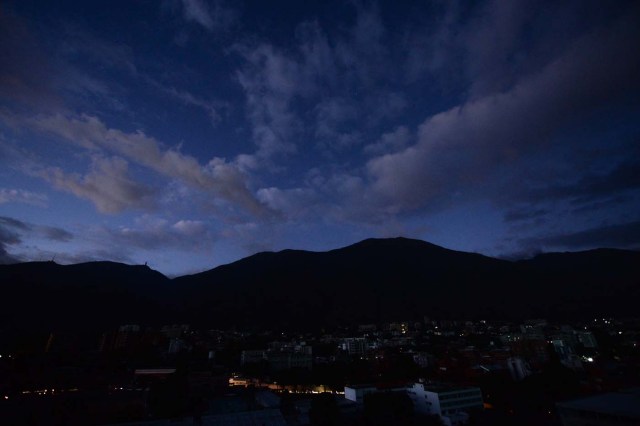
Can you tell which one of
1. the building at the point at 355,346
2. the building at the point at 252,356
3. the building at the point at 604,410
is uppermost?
the building at the point at 355,346

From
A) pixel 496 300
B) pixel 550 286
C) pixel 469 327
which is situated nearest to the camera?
pixel 469 327

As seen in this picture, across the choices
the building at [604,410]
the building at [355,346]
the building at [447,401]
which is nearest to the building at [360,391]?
the building at [447,401]

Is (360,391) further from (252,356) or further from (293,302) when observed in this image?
(293,302)

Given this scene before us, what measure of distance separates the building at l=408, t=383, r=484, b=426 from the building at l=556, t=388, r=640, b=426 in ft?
45.8

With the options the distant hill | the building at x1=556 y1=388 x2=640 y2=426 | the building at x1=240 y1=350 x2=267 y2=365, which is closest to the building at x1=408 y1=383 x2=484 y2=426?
the building at x1=556 y1=388 x2=640 y2=426

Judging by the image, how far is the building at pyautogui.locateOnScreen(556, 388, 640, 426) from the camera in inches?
850

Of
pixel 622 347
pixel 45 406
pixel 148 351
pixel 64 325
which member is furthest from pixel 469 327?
pixel 64 325

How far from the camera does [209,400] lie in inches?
1743

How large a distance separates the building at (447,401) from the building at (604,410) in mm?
13972

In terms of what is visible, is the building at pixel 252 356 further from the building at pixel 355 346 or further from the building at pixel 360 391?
the building at pixel 360 391

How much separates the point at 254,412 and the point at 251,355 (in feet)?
137

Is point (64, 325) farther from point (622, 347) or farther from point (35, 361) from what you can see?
point (622, 347)

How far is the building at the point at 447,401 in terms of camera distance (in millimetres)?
37219

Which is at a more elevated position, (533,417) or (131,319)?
(131,319)
